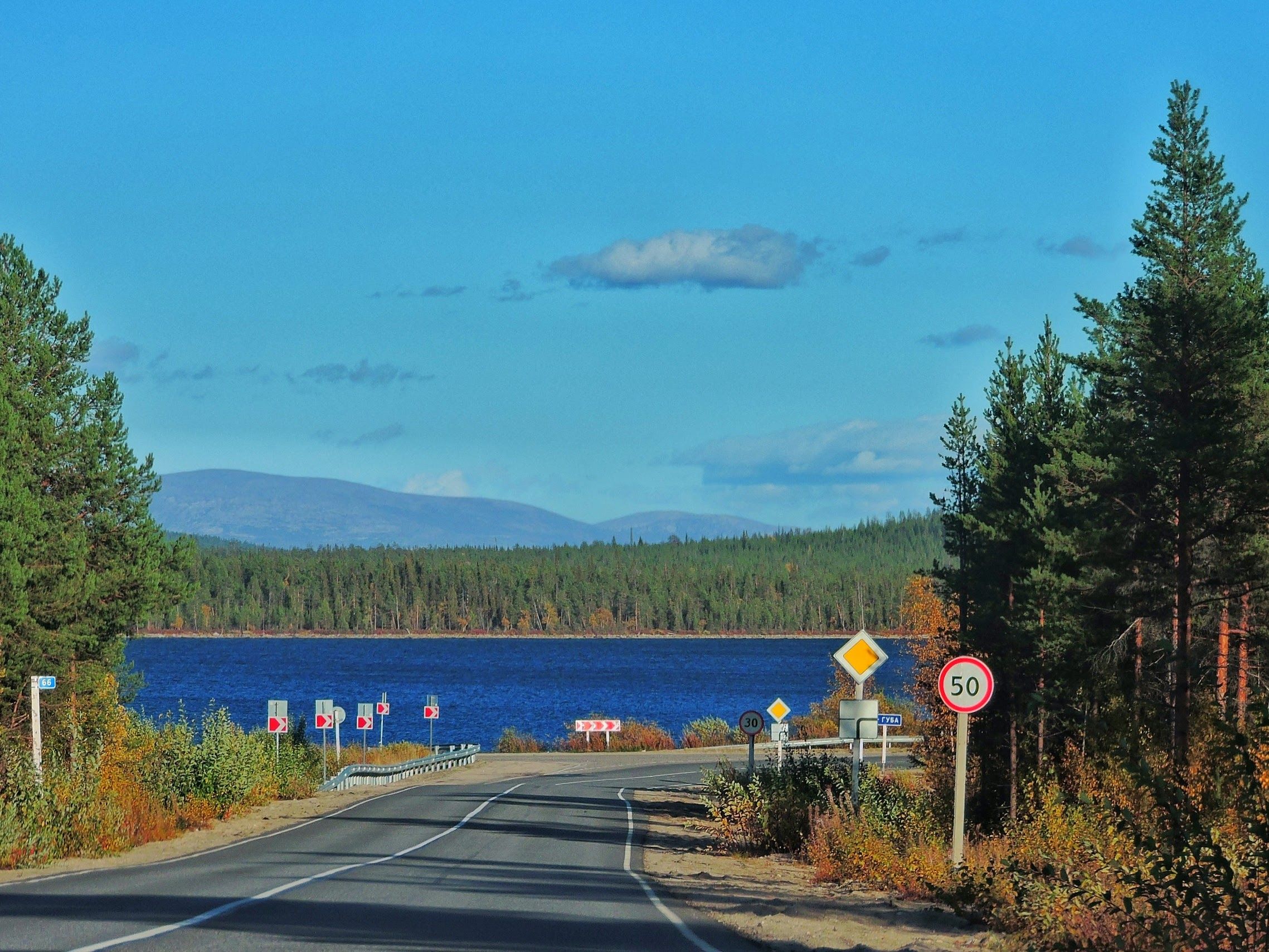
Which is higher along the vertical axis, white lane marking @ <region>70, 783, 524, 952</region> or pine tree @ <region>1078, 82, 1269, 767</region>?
pine tree @ <region>1078, 82, 1269, 767</region>

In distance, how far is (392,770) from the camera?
48.2 metres

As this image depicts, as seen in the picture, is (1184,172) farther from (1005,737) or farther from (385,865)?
(385,865)

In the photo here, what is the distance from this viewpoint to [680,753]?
210ft

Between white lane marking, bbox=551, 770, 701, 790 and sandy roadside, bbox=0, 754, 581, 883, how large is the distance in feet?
10.8

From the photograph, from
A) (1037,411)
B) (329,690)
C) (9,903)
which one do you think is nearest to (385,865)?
(9,903)

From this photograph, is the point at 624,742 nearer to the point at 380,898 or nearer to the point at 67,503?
the point at 67,503

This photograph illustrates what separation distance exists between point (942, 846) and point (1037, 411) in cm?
1968

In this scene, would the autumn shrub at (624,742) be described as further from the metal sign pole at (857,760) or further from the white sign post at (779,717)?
the metal sign pole at (857,760)

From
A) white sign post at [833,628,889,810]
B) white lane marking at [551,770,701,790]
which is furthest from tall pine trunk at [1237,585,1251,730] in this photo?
white lane marking at [551,770,701,790]

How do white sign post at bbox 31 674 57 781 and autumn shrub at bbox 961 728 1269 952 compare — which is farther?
white sign post at bbox 31 674 57 781

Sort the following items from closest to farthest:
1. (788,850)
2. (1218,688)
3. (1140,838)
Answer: (1140,838), (788,850), (1218,688)

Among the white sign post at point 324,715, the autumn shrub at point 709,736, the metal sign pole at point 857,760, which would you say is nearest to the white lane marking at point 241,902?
the metal sign pole at point 857,760

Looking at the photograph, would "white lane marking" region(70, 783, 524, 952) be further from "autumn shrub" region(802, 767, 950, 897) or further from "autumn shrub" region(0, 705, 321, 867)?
"autumn shrub" region(802, 767, 950, 897)

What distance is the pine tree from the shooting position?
978 inches
